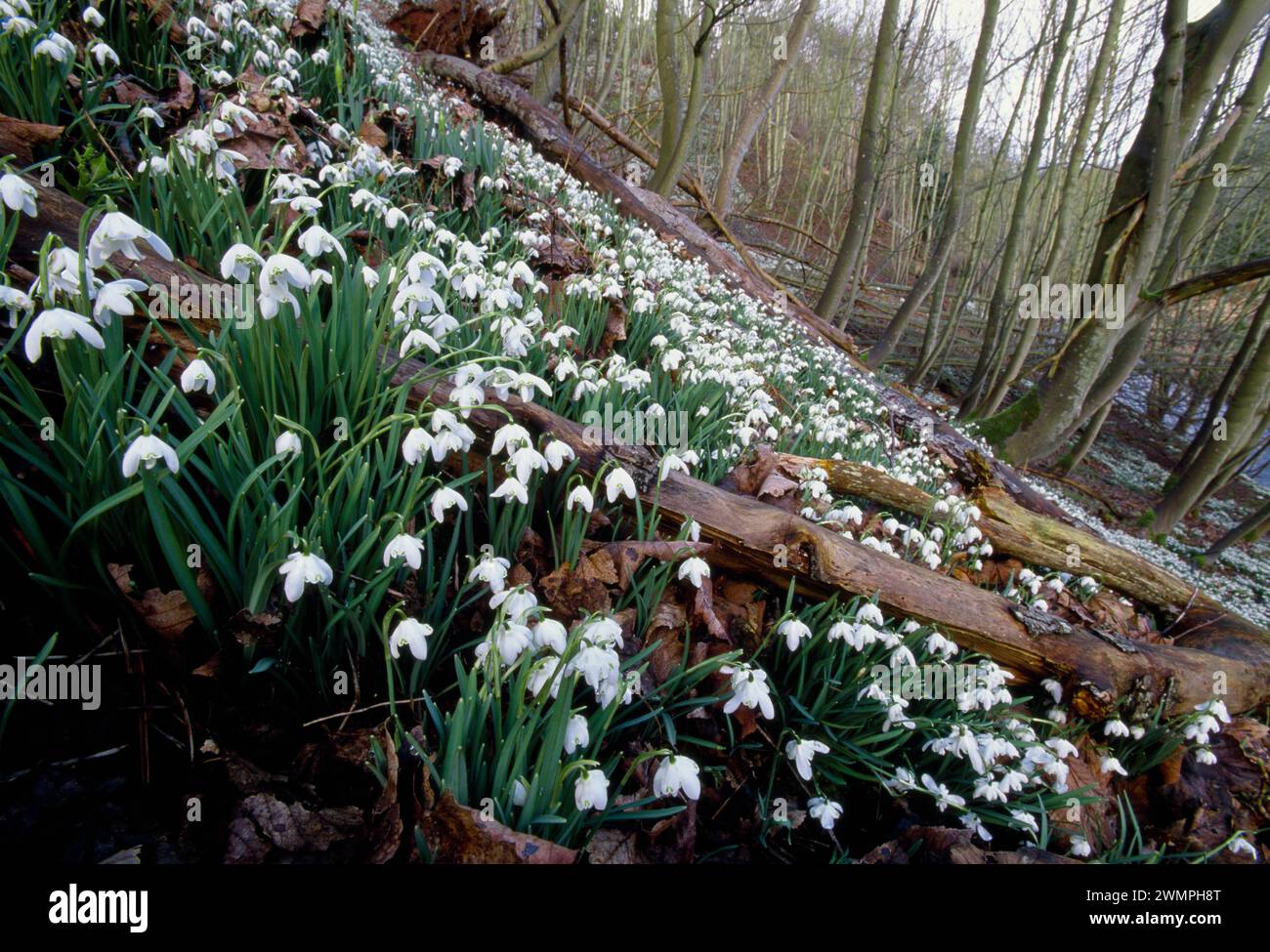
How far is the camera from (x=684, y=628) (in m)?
1.88

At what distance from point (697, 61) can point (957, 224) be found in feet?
17.1

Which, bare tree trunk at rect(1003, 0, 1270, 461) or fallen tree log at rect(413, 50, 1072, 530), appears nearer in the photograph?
bare tree trunk at rect(1003, 0, 1270, 461)

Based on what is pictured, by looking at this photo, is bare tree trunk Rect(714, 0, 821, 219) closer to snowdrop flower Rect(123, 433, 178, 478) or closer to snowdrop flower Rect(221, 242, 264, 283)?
snowdrop flower Rect(221, 242, 264, 283)

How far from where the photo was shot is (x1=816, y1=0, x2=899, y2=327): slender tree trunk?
9423mm

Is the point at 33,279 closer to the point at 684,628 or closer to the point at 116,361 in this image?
the point at 116,361

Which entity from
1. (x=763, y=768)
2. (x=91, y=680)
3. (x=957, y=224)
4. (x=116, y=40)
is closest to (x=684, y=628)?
(x=763, y=768)

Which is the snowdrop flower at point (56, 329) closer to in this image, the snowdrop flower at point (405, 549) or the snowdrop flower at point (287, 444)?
the snowdrop flower at point (287, 444)

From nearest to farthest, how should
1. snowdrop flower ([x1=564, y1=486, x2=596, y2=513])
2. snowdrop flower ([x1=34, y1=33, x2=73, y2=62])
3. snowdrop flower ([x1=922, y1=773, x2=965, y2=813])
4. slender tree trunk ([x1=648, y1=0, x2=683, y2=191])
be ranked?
snowdrop flower ([x1=564, y1=486, x2=596, y2=513])
snowdrop flower ([x1=922, y1=773, x2=965, y2=813])
snowdrop flower ([x1=34, y1=33, x2=73, y2=62])
slender tree trunk ([x1=648, y1=0, x2=683, y2=191])
